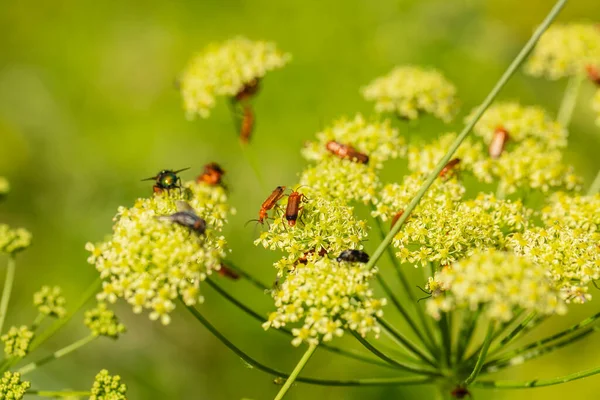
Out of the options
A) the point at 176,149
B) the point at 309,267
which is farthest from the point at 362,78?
the point at 309,267

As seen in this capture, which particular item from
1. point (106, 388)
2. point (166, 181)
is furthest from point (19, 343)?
point (166, 181)

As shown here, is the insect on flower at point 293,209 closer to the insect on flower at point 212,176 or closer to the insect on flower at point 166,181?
the insect on flower at point 166,181

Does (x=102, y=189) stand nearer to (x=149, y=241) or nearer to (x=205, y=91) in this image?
(x=205, y=91)

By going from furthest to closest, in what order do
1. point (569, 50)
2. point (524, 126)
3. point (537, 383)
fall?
point (569, 50) < point (524, 126) < point (537, 383)

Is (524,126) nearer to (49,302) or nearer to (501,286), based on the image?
(501,286)

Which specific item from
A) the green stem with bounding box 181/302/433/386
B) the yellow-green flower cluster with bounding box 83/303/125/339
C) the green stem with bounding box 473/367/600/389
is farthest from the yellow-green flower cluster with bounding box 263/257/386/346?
the yellow-green flower cluster with bounding box 83/303/125/339

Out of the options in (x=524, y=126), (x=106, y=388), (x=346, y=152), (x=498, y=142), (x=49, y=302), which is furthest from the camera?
(x=524, y=126)

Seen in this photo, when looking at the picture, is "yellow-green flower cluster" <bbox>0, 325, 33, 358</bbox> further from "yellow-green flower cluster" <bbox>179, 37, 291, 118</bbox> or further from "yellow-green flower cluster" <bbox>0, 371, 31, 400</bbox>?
"yellow-green flower cluster" <bbox>179, 37, 291, 118</bbox>
